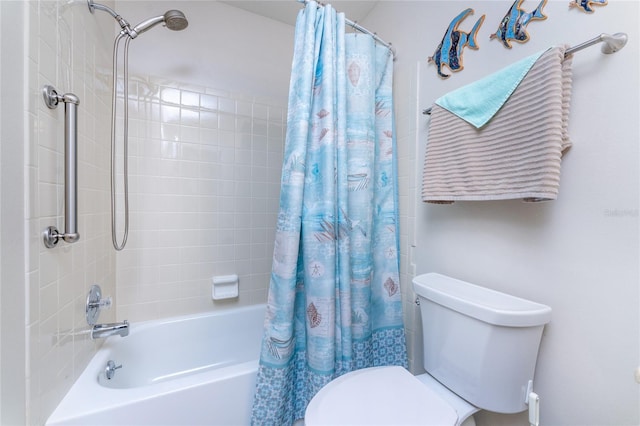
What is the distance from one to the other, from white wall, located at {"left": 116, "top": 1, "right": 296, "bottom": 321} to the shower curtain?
0.69 meters

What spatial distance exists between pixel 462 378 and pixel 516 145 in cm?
79

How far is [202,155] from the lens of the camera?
1.58m

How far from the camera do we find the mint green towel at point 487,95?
0.82 meters

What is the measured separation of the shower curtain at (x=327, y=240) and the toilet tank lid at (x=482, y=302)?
27 centimetres

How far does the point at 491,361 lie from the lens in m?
0.81

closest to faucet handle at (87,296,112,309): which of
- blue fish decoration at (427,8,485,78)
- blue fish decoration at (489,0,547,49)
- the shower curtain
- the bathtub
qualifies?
the bathtub

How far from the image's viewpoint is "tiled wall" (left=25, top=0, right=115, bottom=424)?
0.71m

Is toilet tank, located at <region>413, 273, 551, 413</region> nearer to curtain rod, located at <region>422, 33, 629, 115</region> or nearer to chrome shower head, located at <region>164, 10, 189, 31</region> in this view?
curtain rod, located at <region>422, 33, 629, 115</region>

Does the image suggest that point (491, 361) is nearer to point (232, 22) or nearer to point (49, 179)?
point (49, 179)

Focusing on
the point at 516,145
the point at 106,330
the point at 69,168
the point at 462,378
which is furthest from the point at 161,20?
the point at 462,378

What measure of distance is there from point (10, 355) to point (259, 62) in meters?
1.77

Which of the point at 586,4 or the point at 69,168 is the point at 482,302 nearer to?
the point at 586,4

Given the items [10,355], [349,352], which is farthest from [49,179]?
[349,352]

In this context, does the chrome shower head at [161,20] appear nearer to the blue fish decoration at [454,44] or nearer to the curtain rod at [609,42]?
the blue fish decoration at [454,44]
